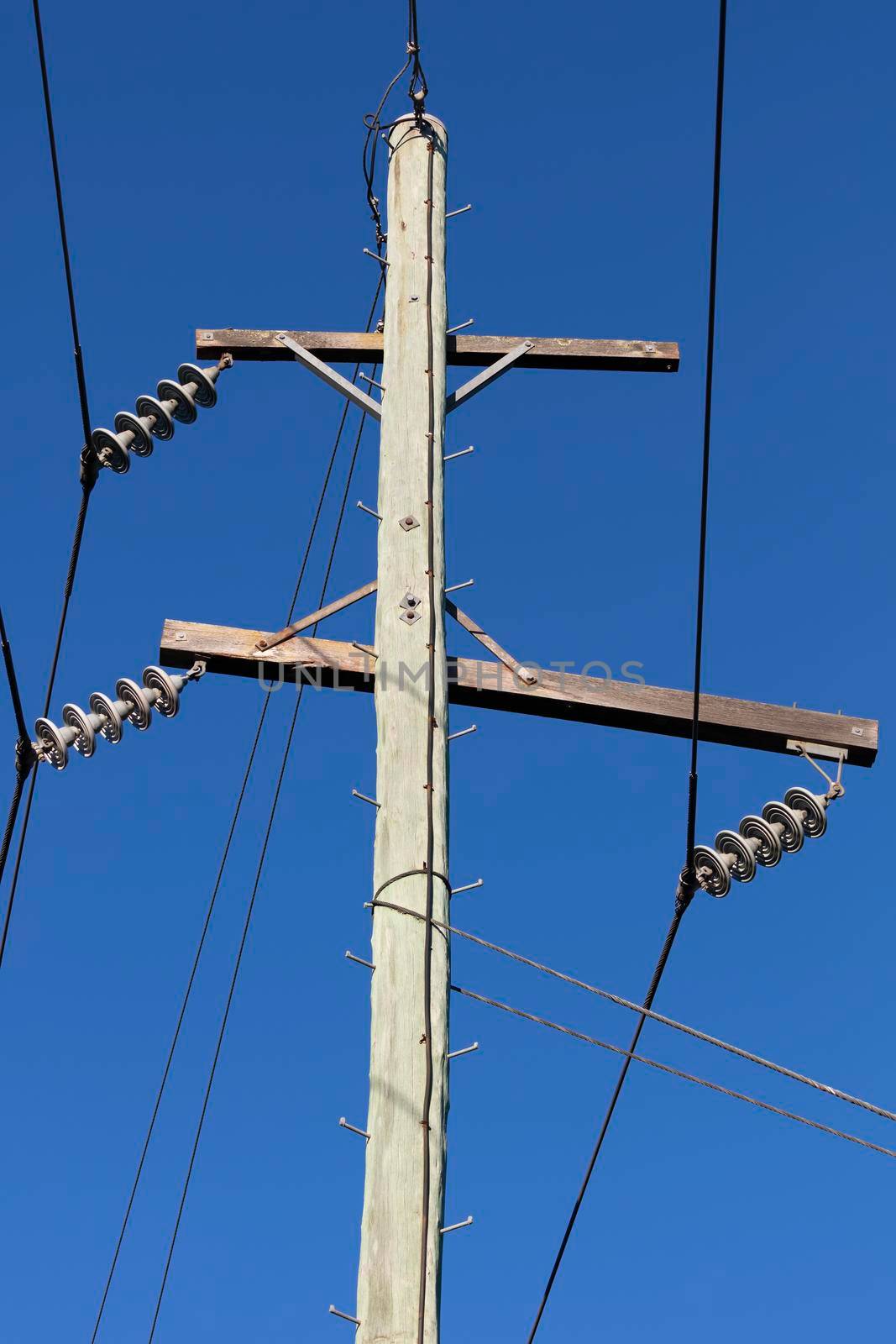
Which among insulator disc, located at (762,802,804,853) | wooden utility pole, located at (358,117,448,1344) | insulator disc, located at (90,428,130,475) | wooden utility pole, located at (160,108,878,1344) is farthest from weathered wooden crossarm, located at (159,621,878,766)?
insulator disc, located at (90,428,130,475)

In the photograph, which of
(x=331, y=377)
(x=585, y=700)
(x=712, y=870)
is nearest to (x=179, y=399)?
(x=331, y=377)

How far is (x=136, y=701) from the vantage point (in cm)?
645

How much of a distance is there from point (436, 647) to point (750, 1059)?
1637 millimetres

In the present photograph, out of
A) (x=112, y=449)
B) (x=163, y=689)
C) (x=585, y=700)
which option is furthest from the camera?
(x=112, y=449)

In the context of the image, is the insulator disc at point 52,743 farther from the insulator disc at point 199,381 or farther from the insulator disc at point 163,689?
the insulator disc at point 199,381

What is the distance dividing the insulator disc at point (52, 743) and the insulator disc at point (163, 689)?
0.41 meters

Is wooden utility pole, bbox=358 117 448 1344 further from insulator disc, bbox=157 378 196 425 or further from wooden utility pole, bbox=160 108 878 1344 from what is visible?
insulator disc, bbox=157 378 196 425

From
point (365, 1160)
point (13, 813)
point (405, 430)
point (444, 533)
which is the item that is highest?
point (405, 430)

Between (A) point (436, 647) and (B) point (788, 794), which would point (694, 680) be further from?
(A) point (436, 647)

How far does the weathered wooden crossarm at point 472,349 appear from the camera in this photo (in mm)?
6969

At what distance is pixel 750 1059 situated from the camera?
5.06 metres

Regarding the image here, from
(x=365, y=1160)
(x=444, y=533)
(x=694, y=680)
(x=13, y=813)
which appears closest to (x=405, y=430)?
(x=444, y=533)

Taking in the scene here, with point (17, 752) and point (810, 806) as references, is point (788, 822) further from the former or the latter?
point (17, 752)

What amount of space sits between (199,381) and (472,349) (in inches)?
47.4
